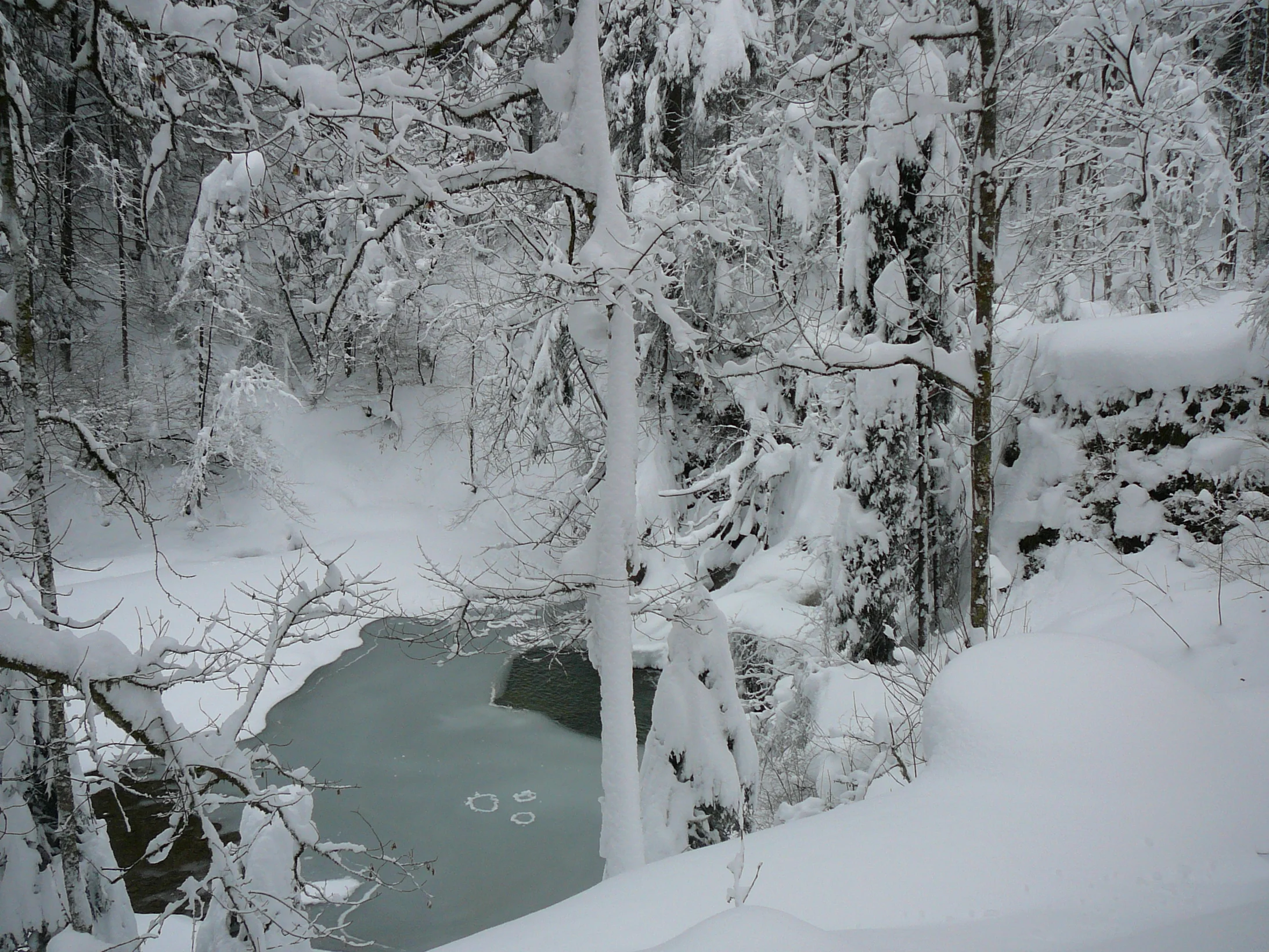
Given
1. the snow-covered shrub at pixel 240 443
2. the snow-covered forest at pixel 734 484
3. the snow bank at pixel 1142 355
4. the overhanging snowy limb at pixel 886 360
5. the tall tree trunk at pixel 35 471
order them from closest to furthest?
the snow-covered forest at pixel 734 484, the overhanging snowy limb at pixel 886 360, the tall tree trunk at pixel 35 471, the snow bank at pixel 1142 355, the snow-covered shrub at pixel 240 443

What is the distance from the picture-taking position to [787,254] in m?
11.8

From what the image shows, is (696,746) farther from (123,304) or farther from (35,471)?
(123,304)

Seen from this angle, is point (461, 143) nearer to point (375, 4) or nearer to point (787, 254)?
point (375, 4)

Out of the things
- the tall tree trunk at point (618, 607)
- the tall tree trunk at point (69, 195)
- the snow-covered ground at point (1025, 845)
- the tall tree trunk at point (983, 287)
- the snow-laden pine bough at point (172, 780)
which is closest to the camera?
the snow-covered ground at point (1025, 845)

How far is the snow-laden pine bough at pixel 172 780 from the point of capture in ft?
11.0

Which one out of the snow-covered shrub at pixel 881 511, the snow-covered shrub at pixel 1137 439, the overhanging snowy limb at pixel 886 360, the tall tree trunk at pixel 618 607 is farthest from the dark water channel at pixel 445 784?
the snow-covered shrub at pixel 1137 439

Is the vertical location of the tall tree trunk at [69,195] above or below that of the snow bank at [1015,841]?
above

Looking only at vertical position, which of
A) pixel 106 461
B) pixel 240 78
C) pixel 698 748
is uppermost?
pixel 240 78

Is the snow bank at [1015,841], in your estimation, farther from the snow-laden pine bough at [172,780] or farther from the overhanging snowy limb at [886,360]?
the overhanging snowy limb at [886,360]

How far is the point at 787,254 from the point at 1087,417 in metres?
5.35

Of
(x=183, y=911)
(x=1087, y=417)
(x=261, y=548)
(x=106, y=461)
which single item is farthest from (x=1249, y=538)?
(x=261, y=548)

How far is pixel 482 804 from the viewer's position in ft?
33.7

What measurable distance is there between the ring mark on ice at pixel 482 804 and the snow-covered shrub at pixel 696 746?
432cm

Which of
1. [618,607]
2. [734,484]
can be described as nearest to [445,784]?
[734,484]
